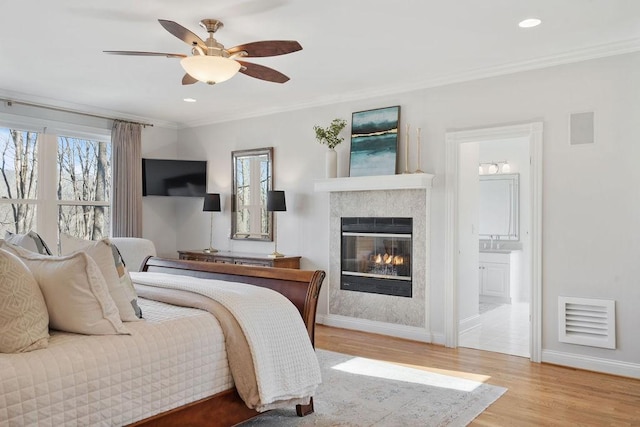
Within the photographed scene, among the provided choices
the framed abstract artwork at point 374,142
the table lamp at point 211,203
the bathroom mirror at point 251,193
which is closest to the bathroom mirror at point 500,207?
the framed abstract artwork at point 374,142

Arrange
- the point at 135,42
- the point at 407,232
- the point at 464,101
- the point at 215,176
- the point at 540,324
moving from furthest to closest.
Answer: the point at 215,176
the point at 407,232
the point at 464,101
the point at 540,324
the point at 135,42

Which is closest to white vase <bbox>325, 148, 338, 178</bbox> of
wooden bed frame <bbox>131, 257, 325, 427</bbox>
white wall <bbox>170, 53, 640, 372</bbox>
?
white wall <bbox>170, 53, 640, 372</bbox>

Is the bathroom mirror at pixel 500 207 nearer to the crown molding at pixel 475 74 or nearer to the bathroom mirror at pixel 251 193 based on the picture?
the crown molding at pixel 475 74

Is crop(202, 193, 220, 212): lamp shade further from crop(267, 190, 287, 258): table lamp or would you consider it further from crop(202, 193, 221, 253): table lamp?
crop(267, 190, 287, 258): table lamp

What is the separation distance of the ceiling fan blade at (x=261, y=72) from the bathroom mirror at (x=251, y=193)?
254 cm

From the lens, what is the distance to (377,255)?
5.40 m

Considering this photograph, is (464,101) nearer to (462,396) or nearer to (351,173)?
(351,173)

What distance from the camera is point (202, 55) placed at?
10.6ft

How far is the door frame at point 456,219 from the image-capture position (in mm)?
4305

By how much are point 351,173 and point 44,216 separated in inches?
144

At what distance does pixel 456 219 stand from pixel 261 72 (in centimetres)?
239

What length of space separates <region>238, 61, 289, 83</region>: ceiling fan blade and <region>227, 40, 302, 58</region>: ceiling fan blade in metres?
0.22

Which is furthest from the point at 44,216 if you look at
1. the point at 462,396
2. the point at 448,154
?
the point at 462,396

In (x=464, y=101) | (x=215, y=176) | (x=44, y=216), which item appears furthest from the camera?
(x=215, y=176)
